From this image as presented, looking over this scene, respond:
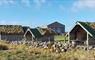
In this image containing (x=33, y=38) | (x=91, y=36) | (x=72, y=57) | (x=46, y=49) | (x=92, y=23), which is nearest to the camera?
(x=72, y=57)

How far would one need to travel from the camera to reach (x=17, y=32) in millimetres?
55906

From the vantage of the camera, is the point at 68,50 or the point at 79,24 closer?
the point at 68,50

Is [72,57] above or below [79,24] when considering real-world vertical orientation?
below

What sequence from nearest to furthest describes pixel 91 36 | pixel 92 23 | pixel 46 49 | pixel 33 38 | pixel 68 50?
pixel 68 50 < pixel 46 49 < pixel 91 36 < pixel 92 23 < pixel 33 38

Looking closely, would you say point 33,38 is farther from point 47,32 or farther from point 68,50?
point 68,50

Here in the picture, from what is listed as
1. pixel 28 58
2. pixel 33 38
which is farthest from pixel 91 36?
pixel 33 38

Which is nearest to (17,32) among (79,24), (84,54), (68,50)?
(79,24)

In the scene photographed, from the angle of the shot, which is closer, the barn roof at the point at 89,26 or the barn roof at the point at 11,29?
the barn roof at the point at 89,26

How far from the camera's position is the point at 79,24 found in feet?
107

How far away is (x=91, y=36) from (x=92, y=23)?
8.77 feet

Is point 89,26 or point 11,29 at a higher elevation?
point 11,29

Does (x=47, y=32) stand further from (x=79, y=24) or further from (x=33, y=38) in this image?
(x=79, y=24)

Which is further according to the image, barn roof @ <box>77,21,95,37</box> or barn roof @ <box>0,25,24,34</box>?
barn roof @ <box>0,25,24,34</box>

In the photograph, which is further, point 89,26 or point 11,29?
point 11,29
